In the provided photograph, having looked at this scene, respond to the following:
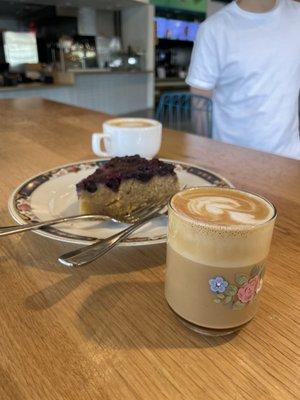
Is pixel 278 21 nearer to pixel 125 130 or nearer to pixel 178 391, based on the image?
pixel 125 130

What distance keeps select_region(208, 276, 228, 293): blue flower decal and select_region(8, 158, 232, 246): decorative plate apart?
14 cm

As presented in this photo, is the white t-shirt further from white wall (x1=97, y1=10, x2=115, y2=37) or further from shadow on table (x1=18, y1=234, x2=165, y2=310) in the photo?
white wall (x1=97, y1=10, x2=115, y2=37)

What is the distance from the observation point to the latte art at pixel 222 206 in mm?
331

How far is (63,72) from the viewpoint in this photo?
3.78 meters

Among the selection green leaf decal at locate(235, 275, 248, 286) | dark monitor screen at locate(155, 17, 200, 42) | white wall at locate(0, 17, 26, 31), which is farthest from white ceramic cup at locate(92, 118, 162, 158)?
dark monitor screen at locate(155, 17, 200, 42)

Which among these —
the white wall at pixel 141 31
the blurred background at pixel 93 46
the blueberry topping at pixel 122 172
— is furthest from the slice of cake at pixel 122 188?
the white wall at pixel 141 31

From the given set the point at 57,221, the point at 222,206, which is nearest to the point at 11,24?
the point at 57,221

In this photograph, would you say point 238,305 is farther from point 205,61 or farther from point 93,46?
point 93,46

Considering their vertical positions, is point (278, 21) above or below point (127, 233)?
above

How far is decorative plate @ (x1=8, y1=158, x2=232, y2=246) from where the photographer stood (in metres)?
0.46

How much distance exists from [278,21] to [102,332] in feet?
4.49

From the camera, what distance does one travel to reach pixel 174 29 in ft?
16.0

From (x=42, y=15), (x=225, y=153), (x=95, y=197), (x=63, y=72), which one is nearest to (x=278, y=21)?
(x=225, y=153)

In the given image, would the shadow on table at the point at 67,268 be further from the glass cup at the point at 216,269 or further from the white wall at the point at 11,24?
the white wall at the point at 11,24
